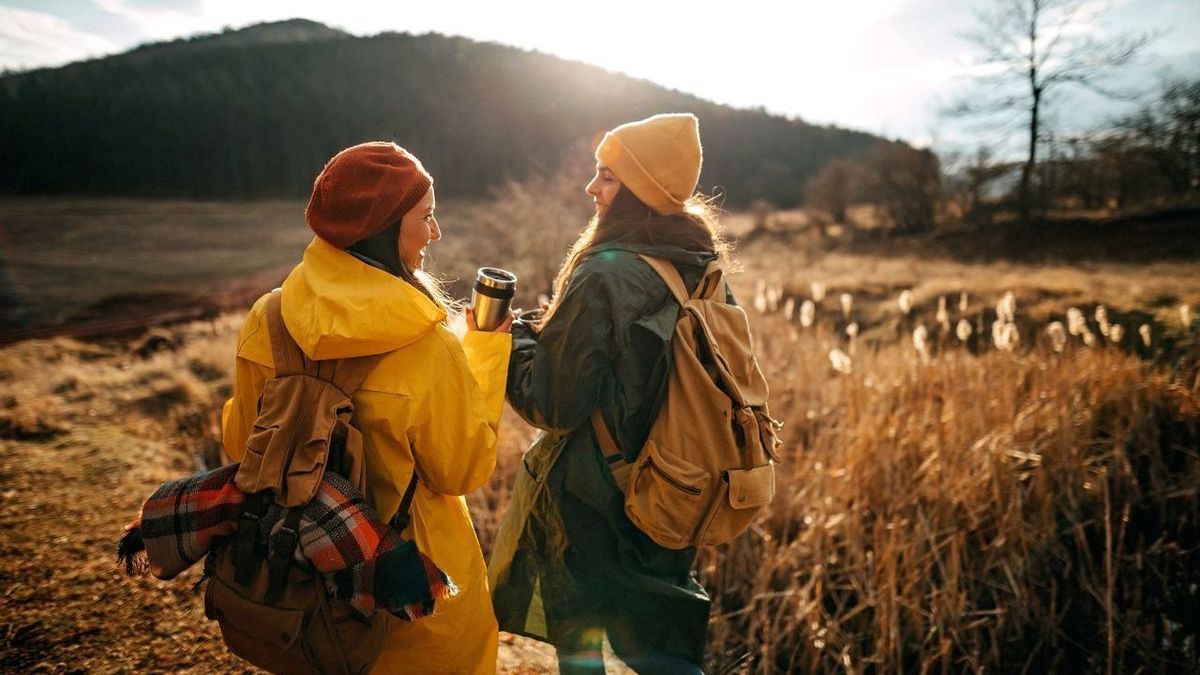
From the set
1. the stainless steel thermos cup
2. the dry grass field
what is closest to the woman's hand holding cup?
the stainless steel thermos cup

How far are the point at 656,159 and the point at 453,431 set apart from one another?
99 cm

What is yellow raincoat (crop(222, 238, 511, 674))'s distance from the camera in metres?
1.26

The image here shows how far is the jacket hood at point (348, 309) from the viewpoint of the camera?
4.04 feet

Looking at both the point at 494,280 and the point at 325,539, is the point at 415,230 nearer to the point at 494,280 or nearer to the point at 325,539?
the point at 494,280

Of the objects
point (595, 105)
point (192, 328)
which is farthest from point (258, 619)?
point (595, 105)

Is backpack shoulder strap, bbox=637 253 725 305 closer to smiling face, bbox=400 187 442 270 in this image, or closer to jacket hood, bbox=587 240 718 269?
→ jacket hood, bbox=587 240 718 269

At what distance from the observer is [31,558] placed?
2619 millimetres

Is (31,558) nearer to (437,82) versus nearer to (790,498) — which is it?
(790,498)

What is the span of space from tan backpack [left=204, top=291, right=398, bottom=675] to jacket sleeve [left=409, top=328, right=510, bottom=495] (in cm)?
15

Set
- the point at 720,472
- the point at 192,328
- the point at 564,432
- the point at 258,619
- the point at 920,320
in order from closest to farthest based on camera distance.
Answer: the point at 258,619, the point at 720,472, the point at 564,432, the point at 920,320, the point at 192,328

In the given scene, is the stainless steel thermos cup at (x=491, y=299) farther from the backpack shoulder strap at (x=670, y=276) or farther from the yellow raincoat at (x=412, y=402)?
the backpack shoulder strap at (x=670, y=276)

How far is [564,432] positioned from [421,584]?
0.58 m

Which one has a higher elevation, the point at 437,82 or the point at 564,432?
the point at 437,82

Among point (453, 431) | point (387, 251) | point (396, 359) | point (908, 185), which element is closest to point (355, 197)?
point (387, 251)
